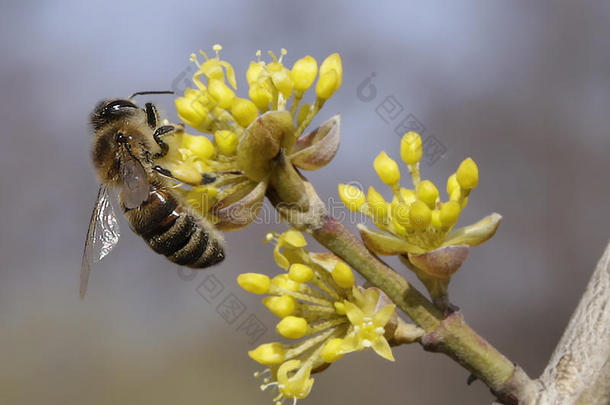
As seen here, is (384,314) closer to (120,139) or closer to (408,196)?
(408,196)

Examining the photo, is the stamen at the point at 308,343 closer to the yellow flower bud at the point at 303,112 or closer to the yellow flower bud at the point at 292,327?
the yellow flower bud at the point at 292,327

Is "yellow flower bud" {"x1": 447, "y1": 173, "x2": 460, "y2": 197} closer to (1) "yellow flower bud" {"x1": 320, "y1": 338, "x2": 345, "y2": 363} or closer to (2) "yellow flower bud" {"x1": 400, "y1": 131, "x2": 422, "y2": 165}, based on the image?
(2) "yellow flower bud" {"x1": 400, "y1": 131, "x2": 422, "y2": 165}

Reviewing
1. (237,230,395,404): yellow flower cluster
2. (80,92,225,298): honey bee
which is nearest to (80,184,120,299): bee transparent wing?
(80,92,225,298): honey bee

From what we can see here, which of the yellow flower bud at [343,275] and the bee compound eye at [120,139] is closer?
the yellow flower bud at [343,275]

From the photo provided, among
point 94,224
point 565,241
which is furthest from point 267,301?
point 565,241

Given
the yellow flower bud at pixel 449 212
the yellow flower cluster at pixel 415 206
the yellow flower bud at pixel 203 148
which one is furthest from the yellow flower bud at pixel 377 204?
the yellow flower bud at pixel 203 148

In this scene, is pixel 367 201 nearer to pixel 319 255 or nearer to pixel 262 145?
pixel 319 255

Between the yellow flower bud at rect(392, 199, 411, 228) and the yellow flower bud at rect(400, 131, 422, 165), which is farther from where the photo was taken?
the yellow flower bud at rect(400, 131, 422, 165)
